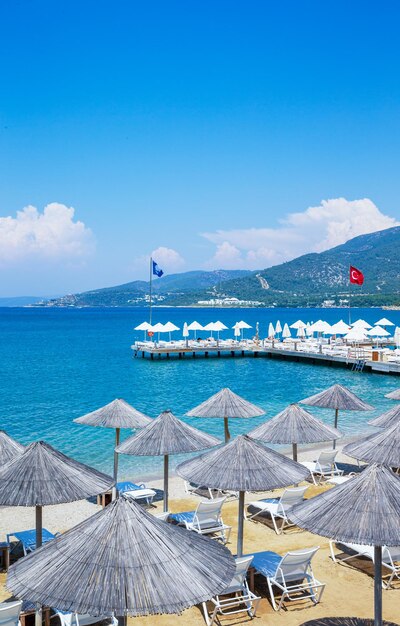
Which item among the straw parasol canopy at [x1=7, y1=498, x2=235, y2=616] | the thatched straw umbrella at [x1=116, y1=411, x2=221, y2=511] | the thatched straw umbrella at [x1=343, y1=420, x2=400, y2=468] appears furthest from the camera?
the thatched straw umbrella at [x1=116, y1=411, x2=221, y2=511]

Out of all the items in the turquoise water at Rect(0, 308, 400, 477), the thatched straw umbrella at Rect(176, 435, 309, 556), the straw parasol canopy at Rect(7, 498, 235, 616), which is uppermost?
the straw parasol canopy at Rect(7, 498, 235, 616)

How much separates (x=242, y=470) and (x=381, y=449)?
11.4 feet

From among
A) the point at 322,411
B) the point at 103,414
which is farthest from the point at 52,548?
the point at 322,411

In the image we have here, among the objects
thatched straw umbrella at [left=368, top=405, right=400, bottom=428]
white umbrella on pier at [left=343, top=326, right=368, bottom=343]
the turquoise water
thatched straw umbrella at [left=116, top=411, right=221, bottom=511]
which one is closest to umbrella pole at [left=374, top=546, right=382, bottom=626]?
thatched straw umbrella at [left=116, top=411, right=221, bottom=511]

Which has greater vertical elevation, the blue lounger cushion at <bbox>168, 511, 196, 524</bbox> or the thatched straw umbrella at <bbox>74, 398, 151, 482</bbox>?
the thatched straw umbrella at <bbox>74, 398, 151, 482</bbox>

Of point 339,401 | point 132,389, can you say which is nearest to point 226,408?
point 339,401

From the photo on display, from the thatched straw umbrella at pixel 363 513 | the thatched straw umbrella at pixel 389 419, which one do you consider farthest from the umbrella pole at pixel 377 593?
the thatched straw umbrella at pixel 389 419

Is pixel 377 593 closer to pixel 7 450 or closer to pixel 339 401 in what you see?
pixel 7 450

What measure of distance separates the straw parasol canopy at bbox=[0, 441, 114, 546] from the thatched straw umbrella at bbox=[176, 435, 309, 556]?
149 cm

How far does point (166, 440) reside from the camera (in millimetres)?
11547

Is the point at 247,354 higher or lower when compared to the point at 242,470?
lower

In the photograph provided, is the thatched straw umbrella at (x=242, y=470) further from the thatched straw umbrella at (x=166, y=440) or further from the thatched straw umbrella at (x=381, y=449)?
the thatched straw umbrella at (x=381, y=449)

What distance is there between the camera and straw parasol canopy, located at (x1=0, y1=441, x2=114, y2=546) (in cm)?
791

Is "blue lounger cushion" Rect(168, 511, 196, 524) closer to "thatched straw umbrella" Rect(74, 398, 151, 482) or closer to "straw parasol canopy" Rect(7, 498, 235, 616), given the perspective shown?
"thatched straw umbrella" Rect(74, 398, 151, 482)
